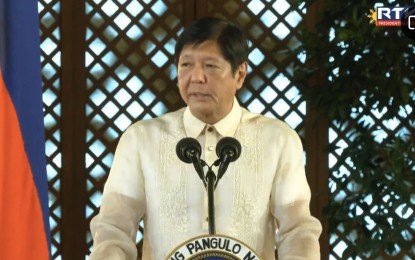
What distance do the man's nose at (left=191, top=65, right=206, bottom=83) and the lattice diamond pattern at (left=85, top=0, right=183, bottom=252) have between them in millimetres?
2120

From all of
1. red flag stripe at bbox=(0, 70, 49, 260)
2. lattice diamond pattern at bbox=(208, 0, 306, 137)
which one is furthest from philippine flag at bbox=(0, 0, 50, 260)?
lattice diamond pattern at bbox=(208, 0, 306, 137)

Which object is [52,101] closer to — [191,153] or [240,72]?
[240,72]

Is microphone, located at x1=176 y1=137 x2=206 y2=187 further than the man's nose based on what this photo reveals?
No

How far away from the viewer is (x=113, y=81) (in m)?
4.50

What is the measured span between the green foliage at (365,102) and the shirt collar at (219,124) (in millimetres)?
1860

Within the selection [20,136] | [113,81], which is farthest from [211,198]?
[113,81]

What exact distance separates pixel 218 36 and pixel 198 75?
0.11 m

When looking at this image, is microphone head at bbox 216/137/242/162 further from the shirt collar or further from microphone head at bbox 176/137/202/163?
the shirt collar

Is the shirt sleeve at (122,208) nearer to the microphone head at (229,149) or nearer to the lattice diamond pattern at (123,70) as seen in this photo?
the microphone head at (229,149)

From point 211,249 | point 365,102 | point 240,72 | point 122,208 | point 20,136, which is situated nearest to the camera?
point 211,249

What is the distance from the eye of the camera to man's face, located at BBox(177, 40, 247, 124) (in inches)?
94.7

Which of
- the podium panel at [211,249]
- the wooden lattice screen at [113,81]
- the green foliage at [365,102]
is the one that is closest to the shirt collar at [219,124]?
the podium panel at [211,249]

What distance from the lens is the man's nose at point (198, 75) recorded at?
239 cm

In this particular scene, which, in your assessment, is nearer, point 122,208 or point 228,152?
point 228,152
